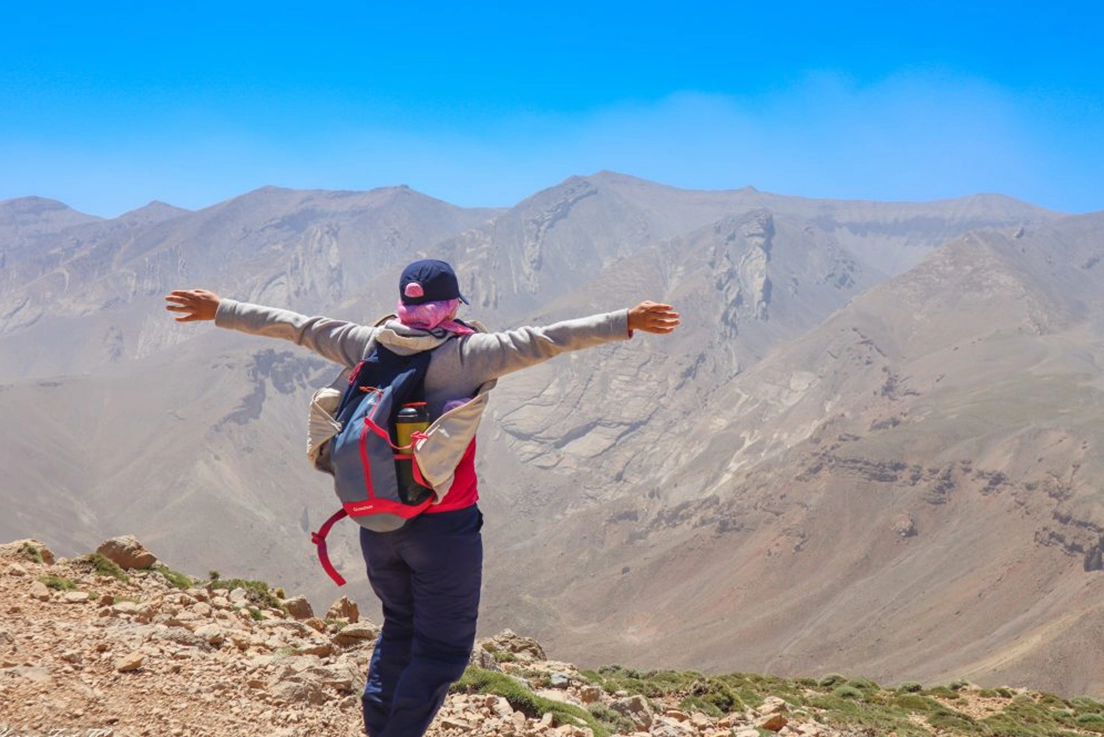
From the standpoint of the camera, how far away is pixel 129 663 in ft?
27.8

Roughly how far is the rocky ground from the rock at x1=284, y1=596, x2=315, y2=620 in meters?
0.03

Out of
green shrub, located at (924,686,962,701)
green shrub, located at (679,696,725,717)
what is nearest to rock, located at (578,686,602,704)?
green shrub, located at (679,696,725,717)

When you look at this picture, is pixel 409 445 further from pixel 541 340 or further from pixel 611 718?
pixel 611 718

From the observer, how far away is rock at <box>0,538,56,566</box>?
13.2m

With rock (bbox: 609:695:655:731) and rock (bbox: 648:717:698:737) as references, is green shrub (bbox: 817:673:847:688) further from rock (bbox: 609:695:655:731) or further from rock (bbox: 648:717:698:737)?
rock (bbox: 648:717:698:737)

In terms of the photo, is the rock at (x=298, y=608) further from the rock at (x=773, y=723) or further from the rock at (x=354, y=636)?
the rock at (x=773, y=723)

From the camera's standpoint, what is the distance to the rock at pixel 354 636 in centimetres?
1304

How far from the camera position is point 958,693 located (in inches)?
1014

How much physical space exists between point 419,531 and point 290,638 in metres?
6.73

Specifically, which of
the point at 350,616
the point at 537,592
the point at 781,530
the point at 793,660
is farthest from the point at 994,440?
the point at 350,616

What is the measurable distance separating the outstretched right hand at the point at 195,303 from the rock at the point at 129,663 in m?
3.33

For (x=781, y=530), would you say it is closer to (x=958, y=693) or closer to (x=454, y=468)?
(x=958, y=693)

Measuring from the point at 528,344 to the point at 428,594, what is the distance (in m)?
1.72

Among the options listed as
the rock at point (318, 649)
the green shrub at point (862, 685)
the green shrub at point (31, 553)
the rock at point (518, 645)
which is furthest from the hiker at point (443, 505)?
the green shrub at point (862, 685)
